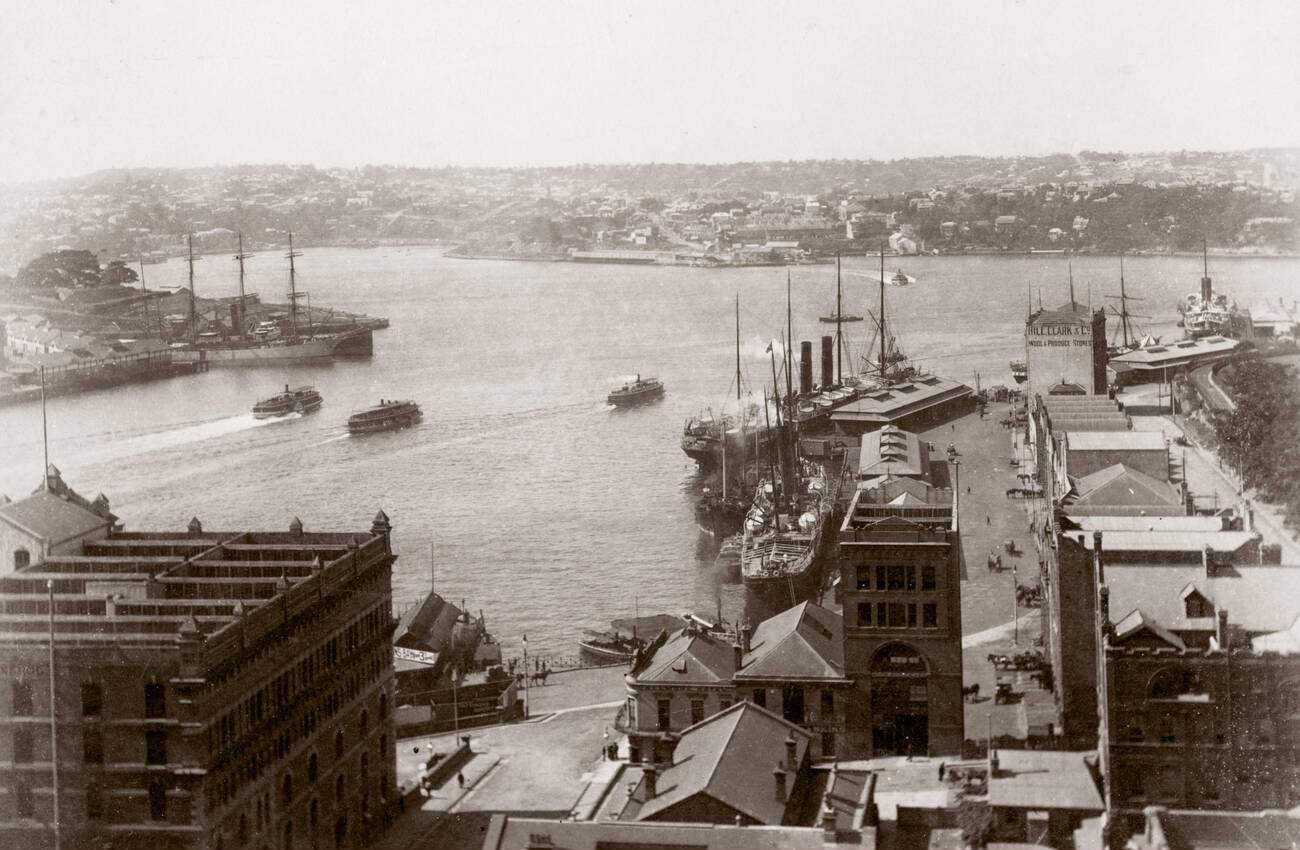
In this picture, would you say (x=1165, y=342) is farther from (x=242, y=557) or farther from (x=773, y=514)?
(x=242, y=557)

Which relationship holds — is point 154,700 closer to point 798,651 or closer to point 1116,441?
point 798,651

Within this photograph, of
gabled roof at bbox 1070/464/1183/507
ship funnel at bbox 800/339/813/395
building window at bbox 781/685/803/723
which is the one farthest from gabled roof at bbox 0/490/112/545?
ship funnel at bbox 800/339/813/395

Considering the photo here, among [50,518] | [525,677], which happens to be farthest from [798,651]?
[50,518]

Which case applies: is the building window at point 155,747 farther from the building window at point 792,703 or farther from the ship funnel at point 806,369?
the ship funnel at point 806,369

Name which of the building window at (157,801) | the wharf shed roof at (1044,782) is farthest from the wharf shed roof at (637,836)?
the building window at (157,801)

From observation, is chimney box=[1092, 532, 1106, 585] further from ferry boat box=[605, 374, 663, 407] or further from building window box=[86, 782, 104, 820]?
ferry boat box=[605, 374, 663, 407]
